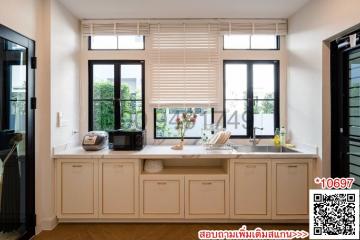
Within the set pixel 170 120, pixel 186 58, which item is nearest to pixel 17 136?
pixel 170 120

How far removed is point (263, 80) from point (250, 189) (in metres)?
1.61

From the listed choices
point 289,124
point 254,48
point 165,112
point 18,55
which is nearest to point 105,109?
point 165,112

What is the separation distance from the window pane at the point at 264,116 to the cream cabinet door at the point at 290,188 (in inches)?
32.8

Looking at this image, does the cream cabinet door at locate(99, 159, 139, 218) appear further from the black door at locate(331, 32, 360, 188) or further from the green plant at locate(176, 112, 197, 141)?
the black door at locate(331, 32, 360, 188)

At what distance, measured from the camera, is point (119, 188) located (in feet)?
9.77

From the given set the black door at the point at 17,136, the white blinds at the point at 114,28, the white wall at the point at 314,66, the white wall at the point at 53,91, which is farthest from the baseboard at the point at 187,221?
the white blinds at the point at 114,28

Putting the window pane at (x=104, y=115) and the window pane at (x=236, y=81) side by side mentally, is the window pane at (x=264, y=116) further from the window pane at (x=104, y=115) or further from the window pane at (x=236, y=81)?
the window pane at (x=104, y=115)

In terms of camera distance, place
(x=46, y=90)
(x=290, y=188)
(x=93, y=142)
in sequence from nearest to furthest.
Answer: (x=46, y=90)
(x=290, y=188)
(x=93, y=142)

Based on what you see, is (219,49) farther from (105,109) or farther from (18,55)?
(18,55)

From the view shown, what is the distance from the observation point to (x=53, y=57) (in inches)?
115

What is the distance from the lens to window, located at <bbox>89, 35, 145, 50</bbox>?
3.70 meters

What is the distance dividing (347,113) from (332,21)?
93 centimetres

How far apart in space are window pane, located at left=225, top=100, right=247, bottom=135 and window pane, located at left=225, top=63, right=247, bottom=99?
4.0 inches

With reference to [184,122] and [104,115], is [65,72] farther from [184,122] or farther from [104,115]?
[184,122]
